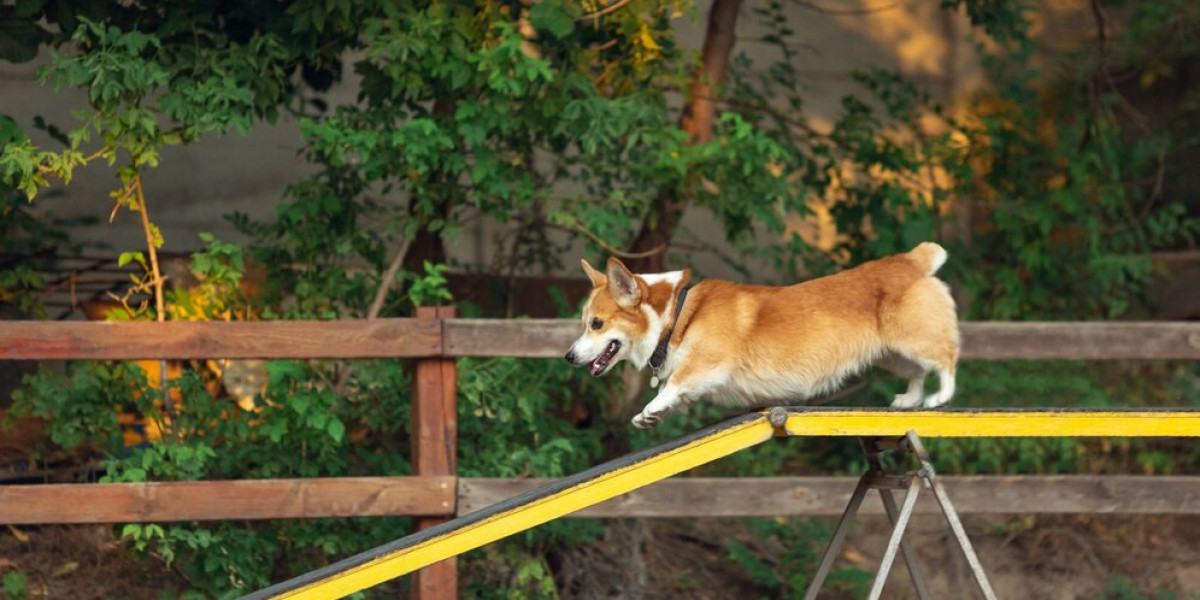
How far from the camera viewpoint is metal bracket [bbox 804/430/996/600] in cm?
459

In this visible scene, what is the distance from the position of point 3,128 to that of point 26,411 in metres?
1.21

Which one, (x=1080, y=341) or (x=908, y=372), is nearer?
(x=908, y=372)

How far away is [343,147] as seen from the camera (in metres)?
6.16

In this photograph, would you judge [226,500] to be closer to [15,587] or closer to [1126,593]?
[15,587]

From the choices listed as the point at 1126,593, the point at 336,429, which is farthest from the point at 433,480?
the point at 1126,593

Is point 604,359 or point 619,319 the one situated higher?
point 619,319

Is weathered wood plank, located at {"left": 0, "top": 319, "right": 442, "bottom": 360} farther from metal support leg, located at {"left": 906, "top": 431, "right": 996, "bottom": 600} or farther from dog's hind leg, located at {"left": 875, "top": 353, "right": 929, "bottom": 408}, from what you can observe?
metal support leg, located at {"left": 906, "top": 431, "right": 996, "bottom": 600}

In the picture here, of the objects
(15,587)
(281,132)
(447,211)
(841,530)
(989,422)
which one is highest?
(281,132)

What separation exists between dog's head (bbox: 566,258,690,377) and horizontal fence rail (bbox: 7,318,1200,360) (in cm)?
103

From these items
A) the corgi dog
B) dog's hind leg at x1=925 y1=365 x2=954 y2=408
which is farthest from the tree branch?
dog's hind leg at x1=925 y1=365 x2=954 y2=408

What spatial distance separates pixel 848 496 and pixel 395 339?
2.02 metres

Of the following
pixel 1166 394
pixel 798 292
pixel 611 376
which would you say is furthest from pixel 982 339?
pixel 1166 394

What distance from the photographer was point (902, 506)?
4664 mm

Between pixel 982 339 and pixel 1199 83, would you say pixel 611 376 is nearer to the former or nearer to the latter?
pixel 982 339
